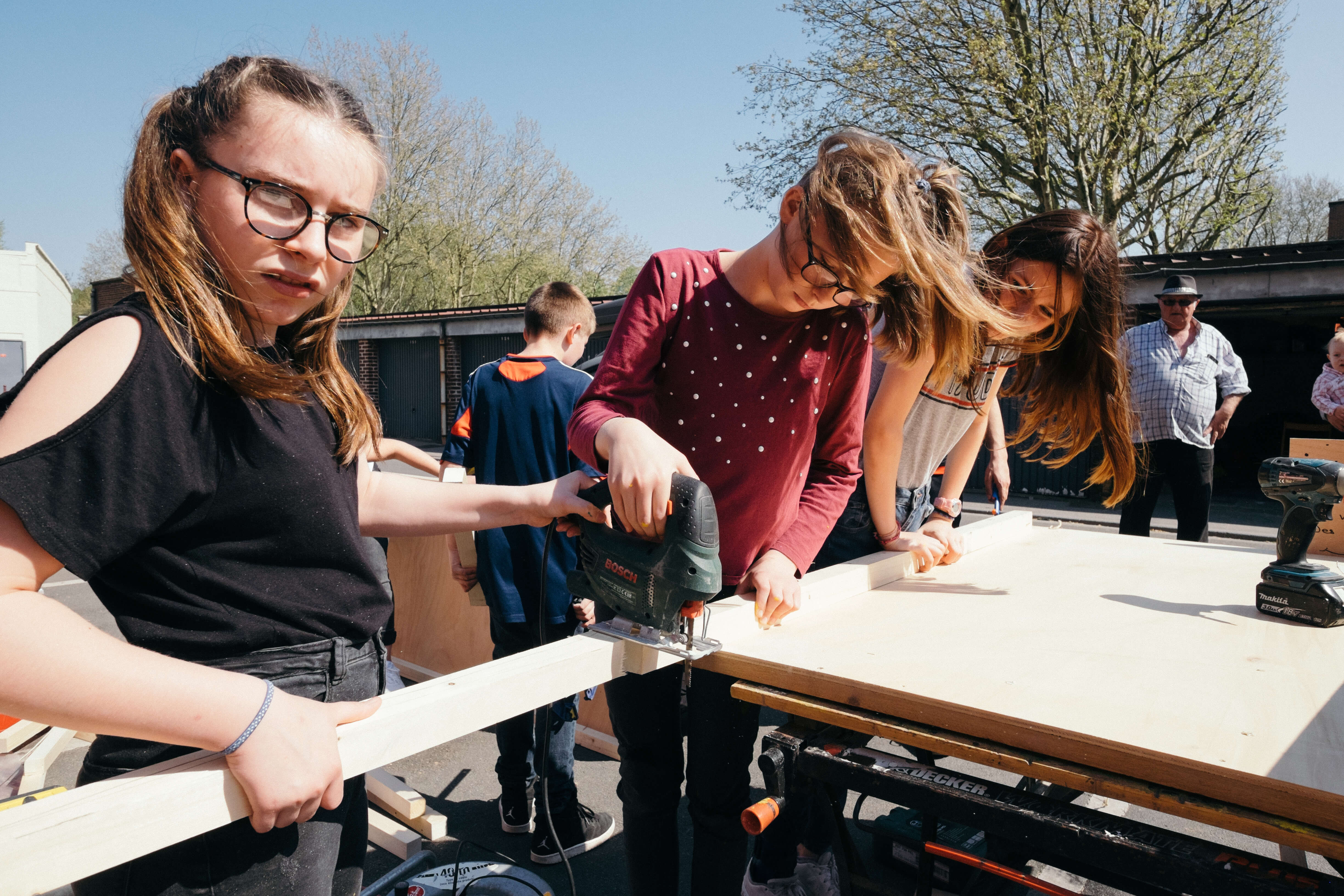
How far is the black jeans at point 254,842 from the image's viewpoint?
92 cm

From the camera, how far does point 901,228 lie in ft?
4.56

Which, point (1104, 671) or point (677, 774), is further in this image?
point (677, 774)

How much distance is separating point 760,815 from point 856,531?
1.18m

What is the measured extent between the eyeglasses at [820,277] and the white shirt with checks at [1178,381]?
14.8 feet

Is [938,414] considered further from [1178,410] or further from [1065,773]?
[1178,410]

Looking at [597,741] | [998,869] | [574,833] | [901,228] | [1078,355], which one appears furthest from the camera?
[597,741]

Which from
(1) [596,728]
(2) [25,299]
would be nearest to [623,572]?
Answer: (1) [596,728]

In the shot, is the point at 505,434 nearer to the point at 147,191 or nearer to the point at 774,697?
the point at 774,697

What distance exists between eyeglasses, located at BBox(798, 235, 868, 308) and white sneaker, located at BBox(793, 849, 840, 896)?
146 centimetres

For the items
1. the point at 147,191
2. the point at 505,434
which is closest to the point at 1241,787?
the point at 147,191

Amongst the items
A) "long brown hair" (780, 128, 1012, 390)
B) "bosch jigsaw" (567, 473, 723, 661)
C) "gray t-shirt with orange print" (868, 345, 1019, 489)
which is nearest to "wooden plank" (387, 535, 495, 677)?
"gray t-shirt with orange print" (868, 345, 1019, 489)

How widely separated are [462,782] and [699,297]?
2.71 meters

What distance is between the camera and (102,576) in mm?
880

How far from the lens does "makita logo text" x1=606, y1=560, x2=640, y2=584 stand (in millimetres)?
1384
